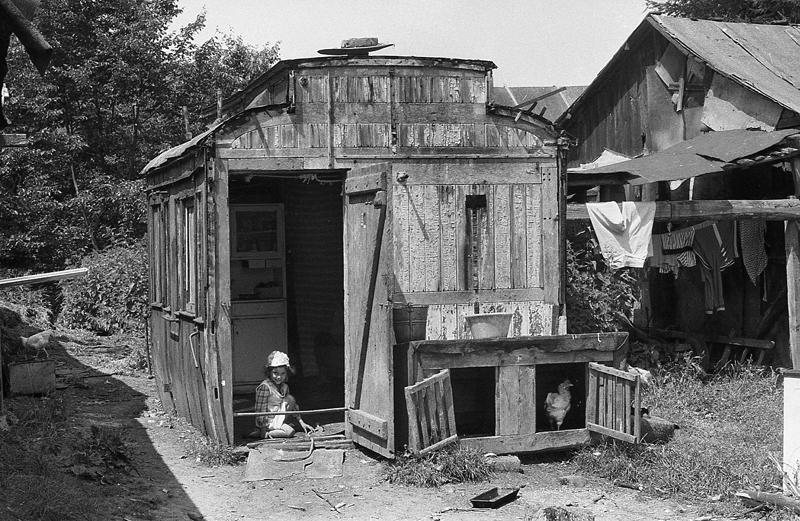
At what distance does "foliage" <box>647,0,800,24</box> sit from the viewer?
21.6 meters

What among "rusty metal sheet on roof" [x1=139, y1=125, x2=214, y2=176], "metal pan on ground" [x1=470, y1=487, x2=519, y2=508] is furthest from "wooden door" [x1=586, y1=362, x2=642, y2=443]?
"rusty metal sheet on roof" [x1=139, y1=125, x2=214, y2=176]

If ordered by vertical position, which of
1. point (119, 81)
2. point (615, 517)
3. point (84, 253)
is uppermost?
point (119, 81)

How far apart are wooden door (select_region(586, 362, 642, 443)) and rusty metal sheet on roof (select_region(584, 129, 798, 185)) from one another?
128 inches

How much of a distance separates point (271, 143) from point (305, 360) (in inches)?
173

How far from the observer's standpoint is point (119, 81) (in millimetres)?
21375

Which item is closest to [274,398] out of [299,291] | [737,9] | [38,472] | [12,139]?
[38,472]

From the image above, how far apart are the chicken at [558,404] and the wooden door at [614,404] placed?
0.31 meters

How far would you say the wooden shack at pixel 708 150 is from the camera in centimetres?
1174

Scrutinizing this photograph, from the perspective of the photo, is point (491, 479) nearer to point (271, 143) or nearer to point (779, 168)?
point (271, 143)

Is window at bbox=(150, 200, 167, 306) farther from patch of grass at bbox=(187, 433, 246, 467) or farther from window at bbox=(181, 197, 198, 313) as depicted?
patch of grass at bbox=(187, 433, 246, 467)

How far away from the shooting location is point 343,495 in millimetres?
8250

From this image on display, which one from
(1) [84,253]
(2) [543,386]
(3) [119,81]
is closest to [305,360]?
(2) [543,386]

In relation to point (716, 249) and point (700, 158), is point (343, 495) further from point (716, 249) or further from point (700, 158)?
point (716, 249)

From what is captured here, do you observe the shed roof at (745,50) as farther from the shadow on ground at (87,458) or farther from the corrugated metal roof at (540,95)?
the corrugated metal roof at (540,95)
